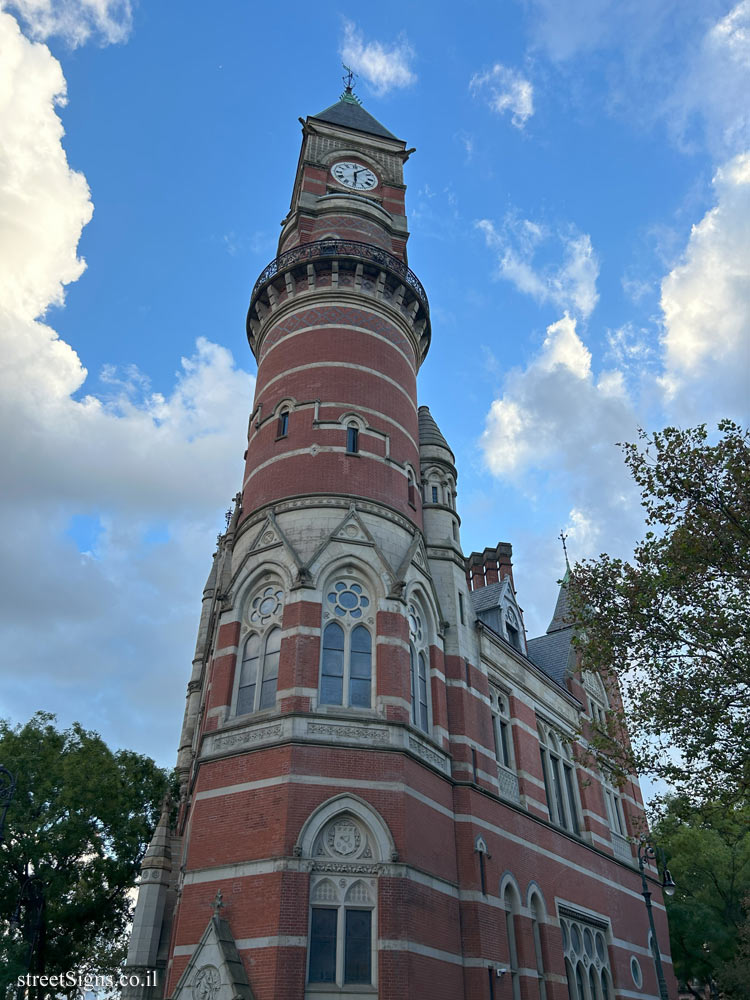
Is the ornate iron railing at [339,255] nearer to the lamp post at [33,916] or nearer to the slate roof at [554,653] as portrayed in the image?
the slate roof at [554,653]

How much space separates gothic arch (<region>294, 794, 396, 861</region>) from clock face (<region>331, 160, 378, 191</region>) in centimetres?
2601

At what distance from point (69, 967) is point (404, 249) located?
100 ft

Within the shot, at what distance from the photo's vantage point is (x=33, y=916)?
27094mm

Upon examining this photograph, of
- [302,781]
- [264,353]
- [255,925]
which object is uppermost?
[264,353]

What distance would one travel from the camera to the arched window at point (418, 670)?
2084cm

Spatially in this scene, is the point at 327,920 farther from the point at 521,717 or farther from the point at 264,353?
the point at 264,353

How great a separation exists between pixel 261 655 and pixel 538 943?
1259 cm

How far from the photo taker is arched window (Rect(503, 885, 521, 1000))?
68.8ft

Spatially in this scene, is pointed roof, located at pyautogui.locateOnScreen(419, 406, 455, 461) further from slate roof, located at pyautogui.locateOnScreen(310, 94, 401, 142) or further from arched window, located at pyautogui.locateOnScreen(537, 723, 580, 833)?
slate roof, located at pyautogui.locateOnScreen(310, 94, 401, 142)

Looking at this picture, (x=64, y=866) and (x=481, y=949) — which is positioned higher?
(x=64, y=866)

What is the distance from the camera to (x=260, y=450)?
24.9 meters

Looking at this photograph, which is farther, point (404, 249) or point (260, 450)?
point (404, 249)

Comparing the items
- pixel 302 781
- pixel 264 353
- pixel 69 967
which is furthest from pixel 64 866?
pixel 264 353

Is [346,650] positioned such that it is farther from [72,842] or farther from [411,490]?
[72,842]
